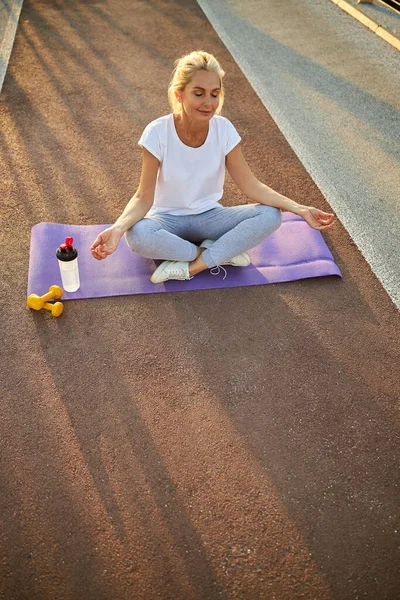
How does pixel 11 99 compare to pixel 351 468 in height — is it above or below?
below

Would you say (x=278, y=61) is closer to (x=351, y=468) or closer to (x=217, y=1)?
(x=217, y=1)

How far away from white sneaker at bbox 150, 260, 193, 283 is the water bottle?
40 centimetres

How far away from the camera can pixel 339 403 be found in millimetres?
2432

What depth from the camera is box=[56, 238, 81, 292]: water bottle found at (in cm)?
261

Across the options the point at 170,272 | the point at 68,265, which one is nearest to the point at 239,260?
the point at 170,272

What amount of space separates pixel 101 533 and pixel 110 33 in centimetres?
502

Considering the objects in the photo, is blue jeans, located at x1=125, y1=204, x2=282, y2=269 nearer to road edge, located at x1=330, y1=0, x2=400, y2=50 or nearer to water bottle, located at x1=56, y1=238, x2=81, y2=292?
water bottle, located at x1=56, y1=238, x2=81, y2=292

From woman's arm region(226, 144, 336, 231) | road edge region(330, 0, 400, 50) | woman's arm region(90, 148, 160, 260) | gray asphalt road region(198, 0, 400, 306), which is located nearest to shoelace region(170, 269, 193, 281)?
woman's arm region(90, 148, 160, 260)

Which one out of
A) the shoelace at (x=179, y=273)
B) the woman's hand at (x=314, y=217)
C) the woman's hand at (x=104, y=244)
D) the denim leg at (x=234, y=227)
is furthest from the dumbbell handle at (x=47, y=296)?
the woman's hand at (x=314, y=217)

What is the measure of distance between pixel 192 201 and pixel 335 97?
2.39m

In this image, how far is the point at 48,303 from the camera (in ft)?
8.93

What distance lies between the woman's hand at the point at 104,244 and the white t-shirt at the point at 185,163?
43cm

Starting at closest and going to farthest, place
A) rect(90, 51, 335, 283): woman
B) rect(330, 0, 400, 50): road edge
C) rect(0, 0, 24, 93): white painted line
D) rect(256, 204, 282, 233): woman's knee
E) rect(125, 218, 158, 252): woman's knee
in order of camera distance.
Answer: rect(90, 51, 335, 283): woman, rect(125, 218, 158, 252): woman's knee, rect(256, 204, 282, 233): woman's knee, rect(0, 0, 24, 93): white painted line, rect(330, 0, 400, 50): road edge

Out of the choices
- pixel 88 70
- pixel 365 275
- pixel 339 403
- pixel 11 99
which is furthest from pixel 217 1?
pixel 339 403
